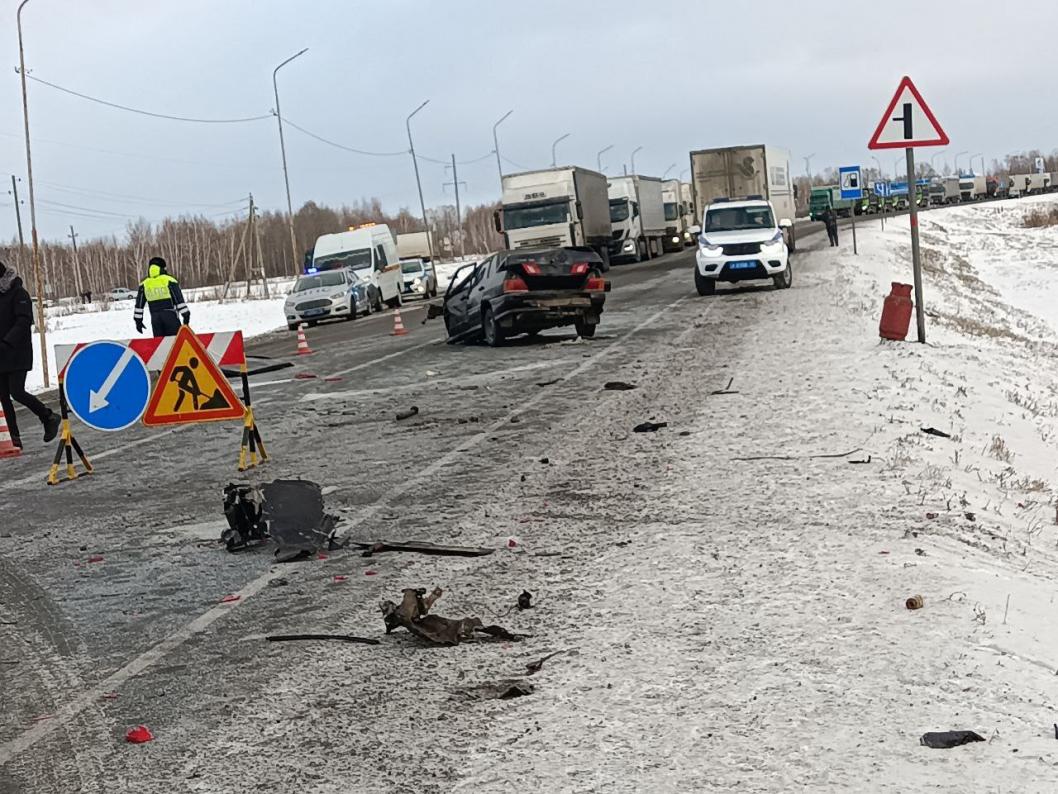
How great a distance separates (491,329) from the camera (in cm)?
2133

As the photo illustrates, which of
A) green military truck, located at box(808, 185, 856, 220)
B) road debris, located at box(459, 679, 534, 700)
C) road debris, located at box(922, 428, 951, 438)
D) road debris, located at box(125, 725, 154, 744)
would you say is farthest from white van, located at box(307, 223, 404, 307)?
green military truck, located at box(808, 185, 856, 220)

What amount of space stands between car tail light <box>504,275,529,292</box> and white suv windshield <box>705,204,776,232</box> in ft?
33.9

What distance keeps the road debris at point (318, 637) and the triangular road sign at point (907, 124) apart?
10.3 m

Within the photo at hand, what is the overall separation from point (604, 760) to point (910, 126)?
11.7m

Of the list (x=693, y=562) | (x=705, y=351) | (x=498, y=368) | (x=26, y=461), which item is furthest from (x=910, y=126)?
(x=26, y=461)

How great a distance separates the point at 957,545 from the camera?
7.17m

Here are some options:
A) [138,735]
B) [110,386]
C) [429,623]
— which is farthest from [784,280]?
[138,735]

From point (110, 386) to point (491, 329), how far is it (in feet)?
34.4

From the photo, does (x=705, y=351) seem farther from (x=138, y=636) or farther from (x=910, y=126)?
(x=138, y=636)

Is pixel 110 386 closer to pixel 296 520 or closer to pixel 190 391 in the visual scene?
pixel 190 391

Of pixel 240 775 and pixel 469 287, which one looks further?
pixel 469 287

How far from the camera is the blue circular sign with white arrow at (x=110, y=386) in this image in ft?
37.2

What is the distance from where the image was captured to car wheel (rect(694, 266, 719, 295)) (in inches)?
1160

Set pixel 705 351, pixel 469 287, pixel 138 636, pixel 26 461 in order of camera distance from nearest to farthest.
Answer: pixel 138 636
pixel 26 461
pixel 705 351
pixel 469 287
